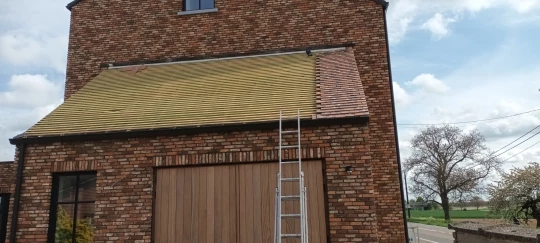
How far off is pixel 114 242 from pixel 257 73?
15.5 ft

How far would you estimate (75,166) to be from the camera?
7809mm

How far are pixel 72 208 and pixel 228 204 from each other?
311cm

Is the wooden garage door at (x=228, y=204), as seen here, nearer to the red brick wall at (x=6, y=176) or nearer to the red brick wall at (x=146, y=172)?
the red brick wall at (x=146, y=172)

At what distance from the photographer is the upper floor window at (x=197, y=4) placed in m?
12.2

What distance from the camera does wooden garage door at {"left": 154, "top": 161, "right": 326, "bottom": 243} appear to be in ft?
23.0

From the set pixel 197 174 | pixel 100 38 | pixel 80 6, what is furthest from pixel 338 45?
pixel 80 6

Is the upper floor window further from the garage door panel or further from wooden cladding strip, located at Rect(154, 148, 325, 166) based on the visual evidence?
the garage door panel

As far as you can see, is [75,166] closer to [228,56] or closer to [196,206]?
[196,206]

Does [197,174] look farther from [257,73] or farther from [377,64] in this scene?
[377,64]

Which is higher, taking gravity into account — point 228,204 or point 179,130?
point 179,130

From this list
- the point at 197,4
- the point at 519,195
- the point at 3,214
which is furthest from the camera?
the point at 519,195

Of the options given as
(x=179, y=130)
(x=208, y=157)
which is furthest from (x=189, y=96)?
(x=208, y=157)

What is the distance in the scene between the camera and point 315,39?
36.7 feet

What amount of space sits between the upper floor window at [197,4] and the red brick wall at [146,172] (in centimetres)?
582
